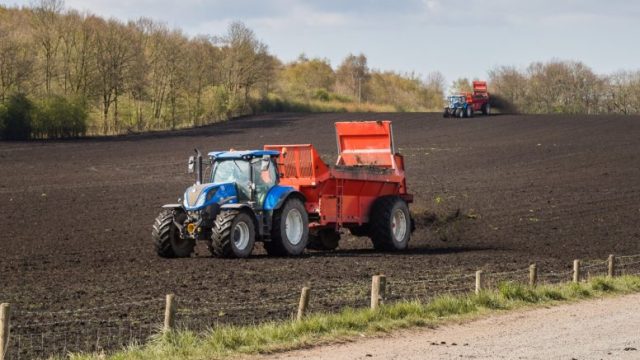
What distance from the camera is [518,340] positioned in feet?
42.2

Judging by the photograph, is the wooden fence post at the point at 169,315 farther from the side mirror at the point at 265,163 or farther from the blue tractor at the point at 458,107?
the blue tractor at the point at 458,107

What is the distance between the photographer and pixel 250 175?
71.3 ft

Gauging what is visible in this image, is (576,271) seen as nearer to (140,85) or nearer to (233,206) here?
(233,206)

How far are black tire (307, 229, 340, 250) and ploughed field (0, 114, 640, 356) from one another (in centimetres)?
55

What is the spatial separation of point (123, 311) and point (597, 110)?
80538 mm

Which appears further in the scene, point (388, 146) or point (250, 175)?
point (388, 146)

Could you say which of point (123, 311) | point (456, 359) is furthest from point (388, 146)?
point (456, 359)

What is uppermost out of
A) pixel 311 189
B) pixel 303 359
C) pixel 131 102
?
pixel 131 102

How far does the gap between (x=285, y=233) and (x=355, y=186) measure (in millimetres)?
2572

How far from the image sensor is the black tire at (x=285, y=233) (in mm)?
21531

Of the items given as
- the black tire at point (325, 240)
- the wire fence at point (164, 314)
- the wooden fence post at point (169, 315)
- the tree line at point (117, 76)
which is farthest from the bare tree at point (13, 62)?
the wooden fence post at point (169, 315)

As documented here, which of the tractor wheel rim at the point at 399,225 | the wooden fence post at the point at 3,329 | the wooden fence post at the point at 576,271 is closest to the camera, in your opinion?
the wooden fence post at the point at 3,329

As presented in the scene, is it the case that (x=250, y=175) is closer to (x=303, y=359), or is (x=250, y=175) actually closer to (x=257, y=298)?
(x=257, y=298)

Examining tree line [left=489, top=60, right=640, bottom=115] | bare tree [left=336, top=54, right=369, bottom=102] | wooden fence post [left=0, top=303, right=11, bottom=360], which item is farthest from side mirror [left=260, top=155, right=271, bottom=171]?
bare tree [left=336, top=54, right=369, bottom=102]
